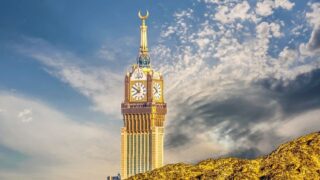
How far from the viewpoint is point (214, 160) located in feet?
50.9

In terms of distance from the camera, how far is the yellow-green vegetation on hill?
14.6 m

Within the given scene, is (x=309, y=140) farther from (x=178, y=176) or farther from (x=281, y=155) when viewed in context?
(x=178, y=176)

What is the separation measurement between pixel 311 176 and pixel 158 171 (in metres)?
2.55

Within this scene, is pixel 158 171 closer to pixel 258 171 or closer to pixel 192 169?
pixel 192 169

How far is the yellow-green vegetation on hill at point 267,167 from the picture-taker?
47.8 feet

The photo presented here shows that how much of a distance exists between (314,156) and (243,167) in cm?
113

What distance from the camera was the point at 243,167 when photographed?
591 inches

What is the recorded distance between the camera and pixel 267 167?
14953mm

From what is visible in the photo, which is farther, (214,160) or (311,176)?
(214,160)

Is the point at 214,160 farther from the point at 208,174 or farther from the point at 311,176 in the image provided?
the point at 311,176

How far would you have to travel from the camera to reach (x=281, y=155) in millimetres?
15195

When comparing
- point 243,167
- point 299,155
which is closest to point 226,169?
point 243,167

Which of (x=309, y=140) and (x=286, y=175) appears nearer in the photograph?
(x=286, y=175)

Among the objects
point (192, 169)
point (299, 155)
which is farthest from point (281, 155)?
point (192, 169)
